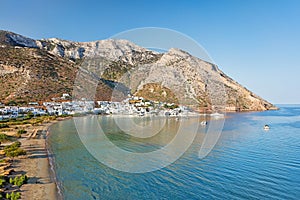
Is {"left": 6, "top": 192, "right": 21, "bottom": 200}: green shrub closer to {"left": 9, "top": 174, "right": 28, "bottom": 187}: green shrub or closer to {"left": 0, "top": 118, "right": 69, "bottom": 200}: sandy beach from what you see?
{"left": 0, "top": 118, "right": 69, "bottom": 200}: sandy beach

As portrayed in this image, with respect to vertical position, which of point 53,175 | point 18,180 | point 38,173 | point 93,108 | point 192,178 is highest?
point 93,108

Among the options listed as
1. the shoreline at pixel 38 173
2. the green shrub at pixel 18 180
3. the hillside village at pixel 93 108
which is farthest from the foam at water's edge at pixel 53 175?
the hillside village at pixel 93 108

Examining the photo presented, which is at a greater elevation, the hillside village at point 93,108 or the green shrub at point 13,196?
the hillside village at point 93,108

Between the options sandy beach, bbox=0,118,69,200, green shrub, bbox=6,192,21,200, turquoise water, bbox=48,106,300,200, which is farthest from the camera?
turquoise water, bbox=48,106,300,200

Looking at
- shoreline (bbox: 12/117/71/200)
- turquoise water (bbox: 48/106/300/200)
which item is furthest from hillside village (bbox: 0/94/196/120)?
turquoise water (bbox: 48/106/300/200)

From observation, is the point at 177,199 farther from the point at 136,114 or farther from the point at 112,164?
the point at 136,114

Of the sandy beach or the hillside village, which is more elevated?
the hillside village

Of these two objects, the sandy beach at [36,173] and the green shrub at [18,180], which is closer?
the sandy beach at [36,173]

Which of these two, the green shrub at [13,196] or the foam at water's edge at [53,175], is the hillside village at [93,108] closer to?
the foam at water's edge at [53,175]

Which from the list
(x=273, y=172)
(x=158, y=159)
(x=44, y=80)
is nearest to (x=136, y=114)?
(x=44, y=80)

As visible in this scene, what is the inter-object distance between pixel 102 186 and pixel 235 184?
730 cm

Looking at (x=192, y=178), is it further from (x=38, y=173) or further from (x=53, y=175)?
(x=38, y=173)

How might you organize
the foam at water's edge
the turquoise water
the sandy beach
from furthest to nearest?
1. the turquoise water
2. the foam at water's edge
3. the sandy beach

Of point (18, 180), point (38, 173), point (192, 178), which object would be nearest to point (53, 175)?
point (38, 173)
